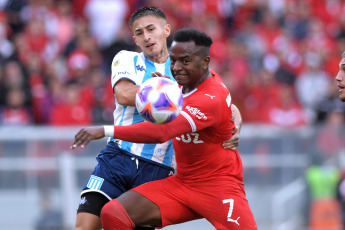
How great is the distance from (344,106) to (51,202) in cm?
583

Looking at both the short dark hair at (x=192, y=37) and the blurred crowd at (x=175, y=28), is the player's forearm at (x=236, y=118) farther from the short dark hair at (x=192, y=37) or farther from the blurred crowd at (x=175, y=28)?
the blurred crowd at (x=175, y=28)

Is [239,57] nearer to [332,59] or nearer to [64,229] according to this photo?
[332,59]

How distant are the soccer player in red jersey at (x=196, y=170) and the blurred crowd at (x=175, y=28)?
556cm

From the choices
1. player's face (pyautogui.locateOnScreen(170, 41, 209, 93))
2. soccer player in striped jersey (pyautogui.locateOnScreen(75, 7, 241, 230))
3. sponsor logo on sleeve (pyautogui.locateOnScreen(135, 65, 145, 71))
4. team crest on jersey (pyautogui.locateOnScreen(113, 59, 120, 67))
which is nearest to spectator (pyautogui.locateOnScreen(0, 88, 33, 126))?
soccer player in striped jersey (pyautogui.locateOnScreen(75, 7, 241, 230))

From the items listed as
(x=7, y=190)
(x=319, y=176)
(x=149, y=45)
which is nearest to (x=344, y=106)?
(x=319, y=176)

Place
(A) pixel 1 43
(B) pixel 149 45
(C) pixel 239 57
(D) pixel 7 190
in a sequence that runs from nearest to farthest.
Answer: (B) pixel 149 45 < (D) pixel 7 190 < (A) pixel 1 43 < (C) pixel 239 57

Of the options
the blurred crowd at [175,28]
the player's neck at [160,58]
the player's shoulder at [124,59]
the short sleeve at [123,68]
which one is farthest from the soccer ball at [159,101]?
the blurred crowd at [175,28]

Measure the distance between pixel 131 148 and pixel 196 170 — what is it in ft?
2.19

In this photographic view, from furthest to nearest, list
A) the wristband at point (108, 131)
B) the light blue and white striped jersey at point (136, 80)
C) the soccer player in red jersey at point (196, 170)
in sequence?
1. the light blue and white striped jersey at point (136, 80)
2. the soccer player in red jersey at point (196, 170)
3. the wristband at point (108, 131)

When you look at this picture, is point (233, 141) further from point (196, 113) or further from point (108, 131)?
point (108, 131)

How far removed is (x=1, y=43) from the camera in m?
12.9

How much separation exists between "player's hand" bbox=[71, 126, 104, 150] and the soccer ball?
387mm

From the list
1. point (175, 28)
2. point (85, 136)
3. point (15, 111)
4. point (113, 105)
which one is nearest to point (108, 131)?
point (85, 136)

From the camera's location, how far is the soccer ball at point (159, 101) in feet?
17.9
